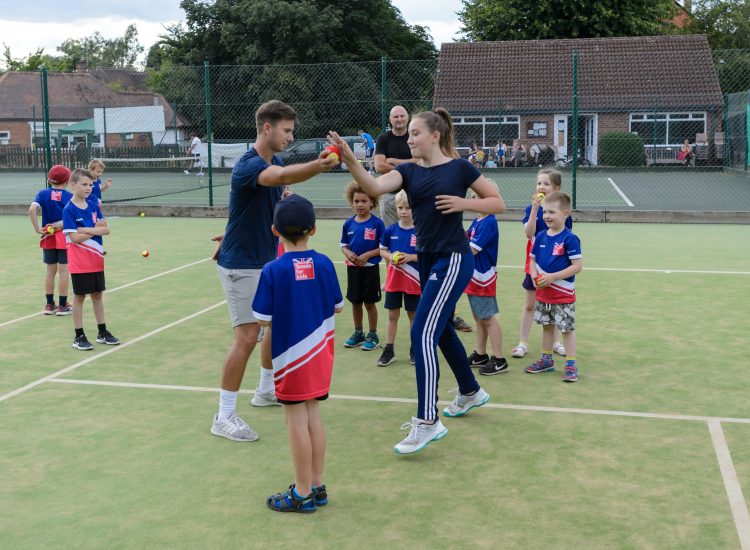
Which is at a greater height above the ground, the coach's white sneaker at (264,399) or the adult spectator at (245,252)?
the adult spectator at (245,252)

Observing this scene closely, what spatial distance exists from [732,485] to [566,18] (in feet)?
147

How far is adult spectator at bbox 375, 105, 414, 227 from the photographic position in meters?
8.92

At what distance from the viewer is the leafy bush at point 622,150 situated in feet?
117

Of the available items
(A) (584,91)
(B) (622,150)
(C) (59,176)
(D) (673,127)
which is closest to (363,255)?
(C) (59,176)

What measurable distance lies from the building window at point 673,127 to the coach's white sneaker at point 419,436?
1359 inches

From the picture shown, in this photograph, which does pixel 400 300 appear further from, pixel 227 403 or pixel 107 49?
pixel 107 49

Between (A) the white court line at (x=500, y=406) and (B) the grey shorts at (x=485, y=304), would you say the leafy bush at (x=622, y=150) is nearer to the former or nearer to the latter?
(B) the grey shorts at (x=485, y=304)

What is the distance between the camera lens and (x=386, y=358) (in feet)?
24.1

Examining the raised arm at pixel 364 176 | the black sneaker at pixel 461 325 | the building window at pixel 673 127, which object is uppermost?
the building window at pixel 673 127

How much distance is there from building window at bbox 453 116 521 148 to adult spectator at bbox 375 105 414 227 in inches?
1167

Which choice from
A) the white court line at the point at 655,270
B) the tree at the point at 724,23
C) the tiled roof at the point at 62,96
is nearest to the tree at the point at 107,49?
the tiled roof at the point at 62,96

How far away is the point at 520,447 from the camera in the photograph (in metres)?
5.35

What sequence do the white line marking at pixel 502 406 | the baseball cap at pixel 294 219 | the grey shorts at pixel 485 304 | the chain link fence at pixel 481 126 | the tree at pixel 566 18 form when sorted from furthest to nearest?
the tree at pixel 566 18 < the chain link fence at pixel 481 126 < the grey shorts at pixel 485 304 < the white line marking at pixel 502 406 < the baseball cap at pixel 294 219

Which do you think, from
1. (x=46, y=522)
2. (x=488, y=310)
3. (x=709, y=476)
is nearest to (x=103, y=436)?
(x=46, y=522)
